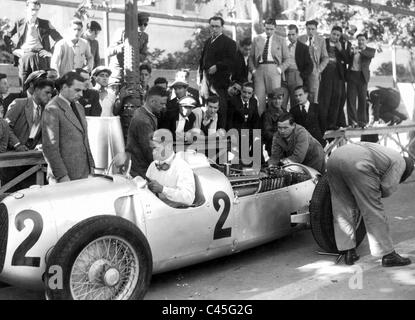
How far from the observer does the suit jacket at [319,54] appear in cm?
998

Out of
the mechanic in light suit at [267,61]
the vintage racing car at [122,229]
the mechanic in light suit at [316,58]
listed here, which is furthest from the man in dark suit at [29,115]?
the mechanic in light suit at [316,58]

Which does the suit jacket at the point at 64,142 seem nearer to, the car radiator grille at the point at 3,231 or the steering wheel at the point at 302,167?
the car radiator grille at the point at 3,231

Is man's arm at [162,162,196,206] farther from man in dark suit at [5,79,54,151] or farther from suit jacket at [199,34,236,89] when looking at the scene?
suit jacket at [199,34,236,89]

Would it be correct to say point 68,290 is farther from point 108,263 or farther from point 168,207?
point 168,207

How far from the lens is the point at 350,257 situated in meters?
5.43

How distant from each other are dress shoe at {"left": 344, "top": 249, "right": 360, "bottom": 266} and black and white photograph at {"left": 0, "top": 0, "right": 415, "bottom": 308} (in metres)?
0.02

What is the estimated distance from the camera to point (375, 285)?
4.78 metres

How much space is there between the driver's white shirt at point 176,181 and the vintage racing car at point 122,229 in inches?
3.9

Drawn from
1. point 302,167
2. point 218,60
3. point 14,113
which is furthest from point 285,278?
point 218,60

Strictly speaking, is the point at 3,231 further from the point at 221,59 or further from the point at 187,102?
the point at 221,59

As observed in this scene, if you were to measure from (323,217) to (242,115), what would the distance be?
10.4 ft

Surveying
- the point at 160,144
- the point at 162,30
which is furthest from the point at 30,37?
the point at 162,30

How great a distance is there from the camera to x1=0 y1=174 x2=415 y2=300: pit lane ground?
15.3 ft
